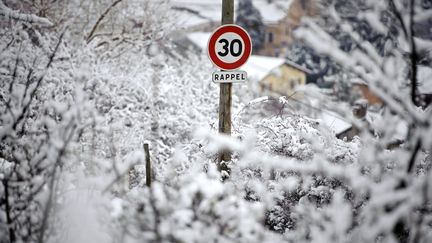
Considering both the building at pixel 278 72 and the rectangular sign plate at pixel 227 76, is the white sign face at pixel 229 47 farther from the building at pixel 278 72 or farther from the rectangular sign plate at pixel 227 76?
the building at pixel 278 72

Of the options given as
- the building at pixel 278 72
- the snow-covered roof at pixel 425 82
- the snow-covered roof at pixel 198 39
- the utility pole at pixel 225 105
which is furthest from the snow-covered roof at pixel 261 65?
the snow-covered roof at pixel 425 82

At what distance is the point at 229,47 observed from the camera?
487 cm

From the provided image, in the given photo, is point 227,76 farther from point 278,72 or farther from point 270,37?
point 270,37

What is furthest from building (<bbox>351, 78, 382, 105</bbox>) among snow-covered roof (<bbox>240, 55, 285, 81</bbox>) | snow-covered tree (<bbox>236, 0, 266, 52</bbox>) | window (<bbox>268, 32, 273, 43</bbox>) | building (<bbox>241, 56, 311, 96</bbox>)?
window (<bbox>268, 32, 273, 43</bbox>)

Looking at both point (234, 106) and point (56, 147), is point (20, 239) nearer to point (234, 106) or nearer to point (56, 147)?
point (56, 147)

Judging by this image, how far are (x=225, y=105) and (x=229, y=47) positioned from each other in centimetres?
82

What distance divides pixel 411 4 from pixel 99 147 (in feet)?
20.5

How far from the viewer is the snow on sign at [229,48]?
4832mm

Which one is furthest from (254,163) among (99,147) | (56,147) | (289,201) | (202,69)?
(202,69)

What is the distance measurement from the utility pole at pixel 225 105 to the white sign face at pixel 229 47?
248 millimetres

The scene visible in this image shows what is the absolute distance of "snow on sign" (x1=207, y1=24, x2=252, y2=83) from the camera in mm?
4832

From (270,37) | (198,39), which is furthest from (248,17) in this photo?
(270,37)

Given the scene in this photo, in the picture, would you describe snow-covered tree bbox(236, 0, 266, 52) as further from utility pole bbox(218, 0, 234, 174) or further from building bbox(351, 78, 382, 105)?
utility pole bbox(218, 0, 234, 174)

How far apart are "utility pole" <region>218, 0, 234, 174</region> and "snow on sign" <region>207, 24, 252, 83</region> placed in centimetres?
18
